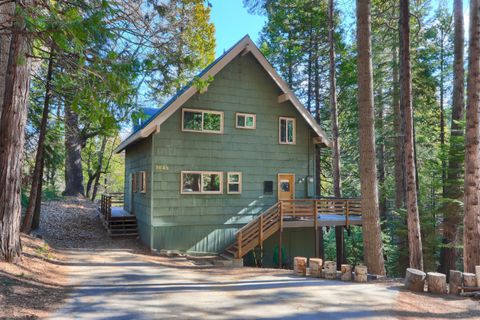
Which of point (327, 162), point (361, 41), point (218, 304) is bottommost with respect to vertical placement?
point (218, 304)

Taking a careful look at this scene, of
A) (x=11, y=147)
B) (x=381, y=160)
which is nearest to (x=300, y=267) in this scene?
(x=11, y=147)

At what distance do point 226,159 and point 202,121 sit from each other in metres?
1.83

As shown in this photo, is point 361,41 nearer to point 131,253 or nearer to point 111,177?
point 131,253

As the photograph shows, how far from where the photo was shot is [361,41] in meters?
8.80

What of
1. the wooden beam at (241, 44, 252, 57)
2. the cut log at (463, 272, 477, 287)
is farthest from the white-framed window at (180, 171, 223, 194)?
the cut log at (463, 272, 477, 287)

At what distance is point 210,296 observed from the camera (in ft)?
21.4

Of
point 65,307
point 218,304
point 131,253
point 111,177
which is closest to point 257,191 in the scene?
point 131,253

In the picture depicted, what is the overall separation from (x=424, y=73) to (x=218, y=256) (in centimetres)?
1476

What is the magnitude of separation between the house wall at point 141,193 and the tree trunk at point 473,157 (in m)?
9.97

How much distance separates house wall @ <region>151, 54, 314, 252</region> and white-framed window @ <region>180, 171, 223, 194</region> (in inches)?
6.7

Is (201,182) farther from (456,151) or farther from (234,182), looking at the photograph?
(456,151)

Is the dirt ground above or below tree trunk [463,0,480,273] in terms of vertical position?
below

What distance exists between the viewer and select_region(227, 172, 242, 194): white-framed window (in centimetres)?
1403

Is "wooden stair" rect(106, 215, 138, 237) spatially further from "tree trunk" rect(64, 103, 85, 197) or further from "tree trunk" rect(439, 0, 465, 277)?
"tree trunk" rect(439, 0, 465, 277)
